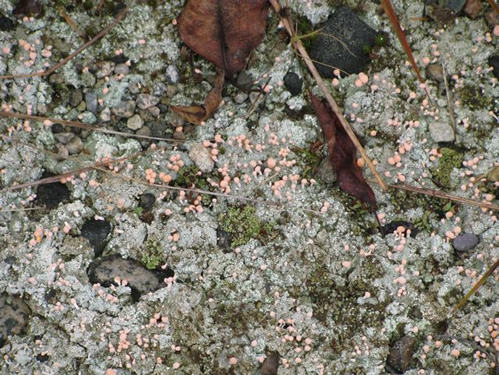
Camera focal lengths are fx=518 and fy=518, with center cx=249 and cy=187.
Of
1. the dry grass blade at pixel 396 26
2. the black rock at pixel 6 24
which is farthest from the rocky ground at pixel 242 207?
the dry grass blade at pixel 396 26

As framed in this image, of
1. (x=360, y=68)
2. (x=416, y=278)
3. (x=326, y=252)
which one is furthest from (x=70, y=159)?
(x=416, y=278)

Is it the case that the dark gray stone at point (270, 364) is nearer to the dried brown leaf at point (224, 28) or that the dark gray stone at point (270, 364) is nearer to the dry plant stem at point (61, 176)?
the dry plant stem at point (61, 176)

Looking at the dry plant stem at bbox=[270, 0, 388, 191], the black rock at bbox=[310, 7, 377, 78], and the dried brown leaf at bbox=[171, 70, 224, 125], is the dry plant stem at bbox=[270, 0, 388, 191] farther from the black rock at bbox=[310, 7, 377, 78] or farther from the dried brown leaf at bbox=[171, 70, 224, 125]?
the dried brown leaf at bbox=[171, 70, 224, 125]

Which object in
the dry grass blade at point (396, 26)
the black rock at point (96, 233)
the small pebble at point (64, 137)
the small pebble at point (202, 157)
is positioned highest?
the dry grass blade at point (396, 26)

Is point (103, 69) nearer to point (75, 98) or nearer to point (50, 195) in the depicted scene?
point (75, 98)

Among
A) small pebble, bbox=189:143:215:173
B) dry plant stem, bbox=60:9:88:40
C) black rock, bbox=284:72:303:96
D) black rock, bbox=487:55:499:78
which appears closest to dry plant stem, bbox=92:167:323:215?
small pebble, bbox=189:143:215:173

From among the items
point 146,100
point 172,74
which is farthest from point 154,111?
point 172,74

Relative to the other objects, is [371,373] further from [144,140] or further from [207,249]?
[144,140]
